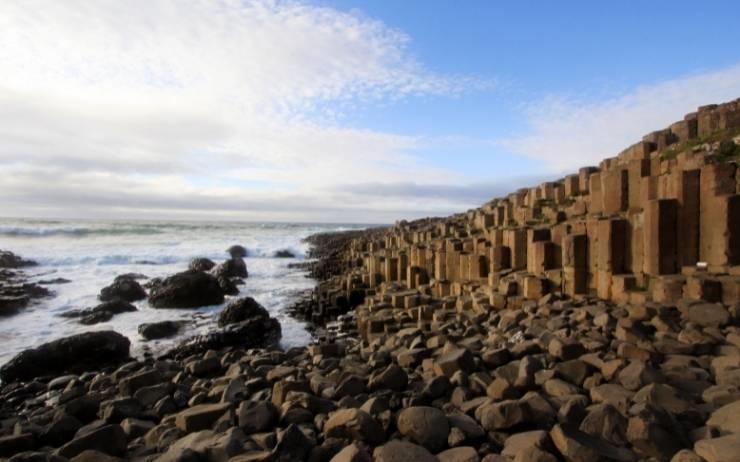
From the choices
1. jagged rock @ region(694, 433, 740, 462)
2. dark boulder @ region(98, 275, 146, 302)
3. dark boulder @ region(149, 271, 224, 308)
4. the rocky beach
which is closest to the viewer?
jagged rock @ region(694, 433, 740, 462)

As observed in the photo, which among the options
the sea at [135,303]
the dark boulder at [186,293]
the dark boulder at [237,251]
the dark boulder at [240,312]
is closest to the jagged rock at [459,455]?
the sea at [135,303]

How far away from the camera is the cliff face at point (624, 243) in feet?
16.9

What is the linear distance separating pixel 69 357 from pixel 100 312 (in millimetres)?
3883

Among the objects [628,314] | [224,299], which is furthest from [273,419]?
[224,299]

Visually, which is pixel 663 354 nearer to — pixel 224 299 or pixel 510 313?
pixel 510 313

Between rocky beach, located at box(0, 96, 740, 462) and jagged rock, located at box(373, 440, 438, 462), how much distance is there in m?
0.01

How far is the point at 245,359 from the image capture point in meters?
6.16

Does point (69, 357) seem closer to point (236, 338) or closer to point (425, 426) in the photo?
point (236, 338)

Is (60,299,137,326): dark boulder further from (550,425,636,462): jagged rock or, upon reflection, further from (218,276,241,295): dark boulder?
(550,425,636,462): jagged rock

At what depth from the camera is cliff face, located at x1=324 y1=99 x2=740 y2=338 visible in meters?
5.16

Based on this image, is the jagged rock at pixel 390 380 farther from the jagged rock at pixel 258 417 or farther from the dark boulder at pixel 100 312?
the dark boulder at pixel 100 312

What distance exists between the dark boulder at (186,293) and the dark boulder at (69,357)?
4.33 m

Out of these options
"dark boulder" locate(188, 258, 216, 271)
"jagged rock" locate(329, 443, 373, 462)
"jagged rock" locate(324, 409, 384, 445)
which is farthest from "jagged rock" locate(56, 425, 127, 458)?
"dark boulder" locate(188, 258, 216, 271)

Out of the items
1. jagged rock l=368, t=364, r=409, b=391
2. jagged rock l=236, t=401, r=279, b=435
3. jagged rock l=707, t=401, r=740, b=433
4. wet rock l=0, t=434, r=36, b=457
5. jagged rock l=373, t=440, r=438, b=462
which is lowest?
wet rock l=0, t=434, r=36, b=457
